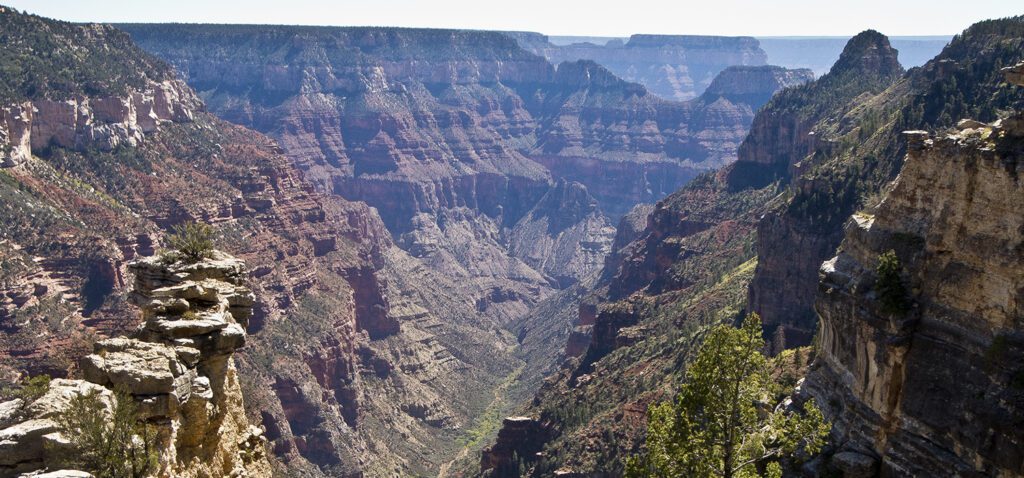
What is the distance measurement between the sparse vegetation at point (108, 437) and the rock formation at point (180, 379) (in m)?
0.36

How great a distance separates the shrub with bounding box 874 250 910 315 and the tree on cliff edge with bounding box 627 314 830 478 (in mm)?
5035

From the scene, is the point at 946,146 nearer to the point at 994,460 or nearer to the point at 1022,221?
the point at 1022,221

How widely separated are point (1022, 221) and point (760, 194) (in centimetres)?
11497

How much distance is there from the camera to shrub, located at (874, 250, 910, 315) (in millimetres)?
38031

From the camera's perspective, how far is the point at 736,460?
3853cm

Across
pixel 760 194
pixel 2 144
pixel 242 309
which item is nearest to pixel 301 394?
pixel 2 144

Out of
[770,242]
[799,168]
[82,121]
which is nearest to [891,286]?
[770,242]

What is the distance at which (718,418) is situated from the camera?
38094 millimetres

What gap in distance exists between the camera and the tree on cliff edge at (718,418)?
37625 mm

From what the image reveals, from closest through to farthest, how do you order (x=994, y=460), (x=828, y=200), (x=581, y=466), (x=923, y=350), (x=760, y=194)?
(x=994, y=460)
(x=923, y=350)
(x=581, y=466)
(x=828, y=200)
(x=760, y=194)

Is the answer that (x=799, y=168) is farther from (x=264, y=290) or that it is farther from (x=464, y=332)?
(x=464, y=332)

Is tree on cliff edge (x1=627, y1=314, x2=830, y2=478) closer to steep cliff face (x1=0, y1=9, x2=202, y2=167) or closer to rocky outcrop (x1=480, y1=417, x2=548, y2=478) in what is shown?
rocky outcrop (x1=480, y1=417, x2=548, y2=478)

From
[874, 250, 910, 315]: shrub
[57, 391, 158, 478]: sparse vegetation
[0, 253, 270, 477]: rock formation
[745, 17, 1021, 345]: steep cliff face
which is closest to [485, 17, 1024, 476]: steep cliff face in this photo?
[745, 17, 1021, 345]: steep cliff face

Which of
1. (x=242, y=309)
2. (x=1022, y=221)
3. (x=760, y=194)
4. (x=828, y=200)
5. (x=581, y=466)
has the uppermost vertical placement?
(x=1022, y=221)
